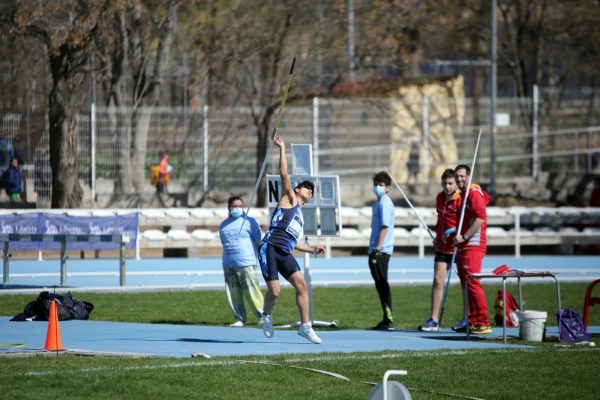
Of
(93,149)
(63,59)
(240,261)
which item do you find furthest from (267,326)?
(93,149)

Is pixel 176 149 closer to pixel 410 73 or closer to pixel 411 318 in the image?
pixel 411 318

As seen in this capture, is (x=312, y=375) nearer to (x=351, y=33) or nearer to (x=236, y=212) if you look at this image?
(x=236, y=212)

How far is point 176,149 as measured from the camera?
117 ft

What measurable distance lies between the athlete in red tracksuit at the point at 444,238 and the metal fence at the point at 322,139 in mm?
A: 18225

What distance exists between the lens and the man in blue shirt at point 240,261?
18.0 m

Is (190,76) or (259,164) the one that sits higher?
(190,76)

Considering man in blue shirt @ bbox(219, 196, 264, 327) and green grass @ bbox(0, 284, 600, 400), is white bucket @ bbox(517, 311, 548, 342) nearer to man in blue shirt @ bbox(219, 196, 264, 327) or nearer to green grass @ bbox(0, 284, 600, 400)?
green grass @ bbox(0, 284, 600, 400)

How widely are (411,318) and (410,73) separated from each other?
37.3m

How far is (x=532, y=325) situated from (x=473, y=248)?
1447mm

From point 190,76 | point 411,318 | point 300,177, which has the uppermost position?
point 190,76

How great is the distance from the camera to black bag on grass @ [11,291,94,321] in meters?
17.6

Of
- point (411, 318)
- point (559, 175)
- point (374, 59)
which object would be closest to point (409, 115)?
point (374, 59)

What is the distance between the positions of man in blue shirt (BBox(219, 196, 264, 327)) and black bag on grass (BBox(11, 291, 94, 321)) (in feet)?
6.67

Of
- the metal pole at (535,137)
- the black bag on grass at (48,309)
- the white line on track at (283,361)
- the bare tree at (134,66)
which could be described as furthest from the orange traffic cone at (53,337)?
the metal pole at (535,137)
